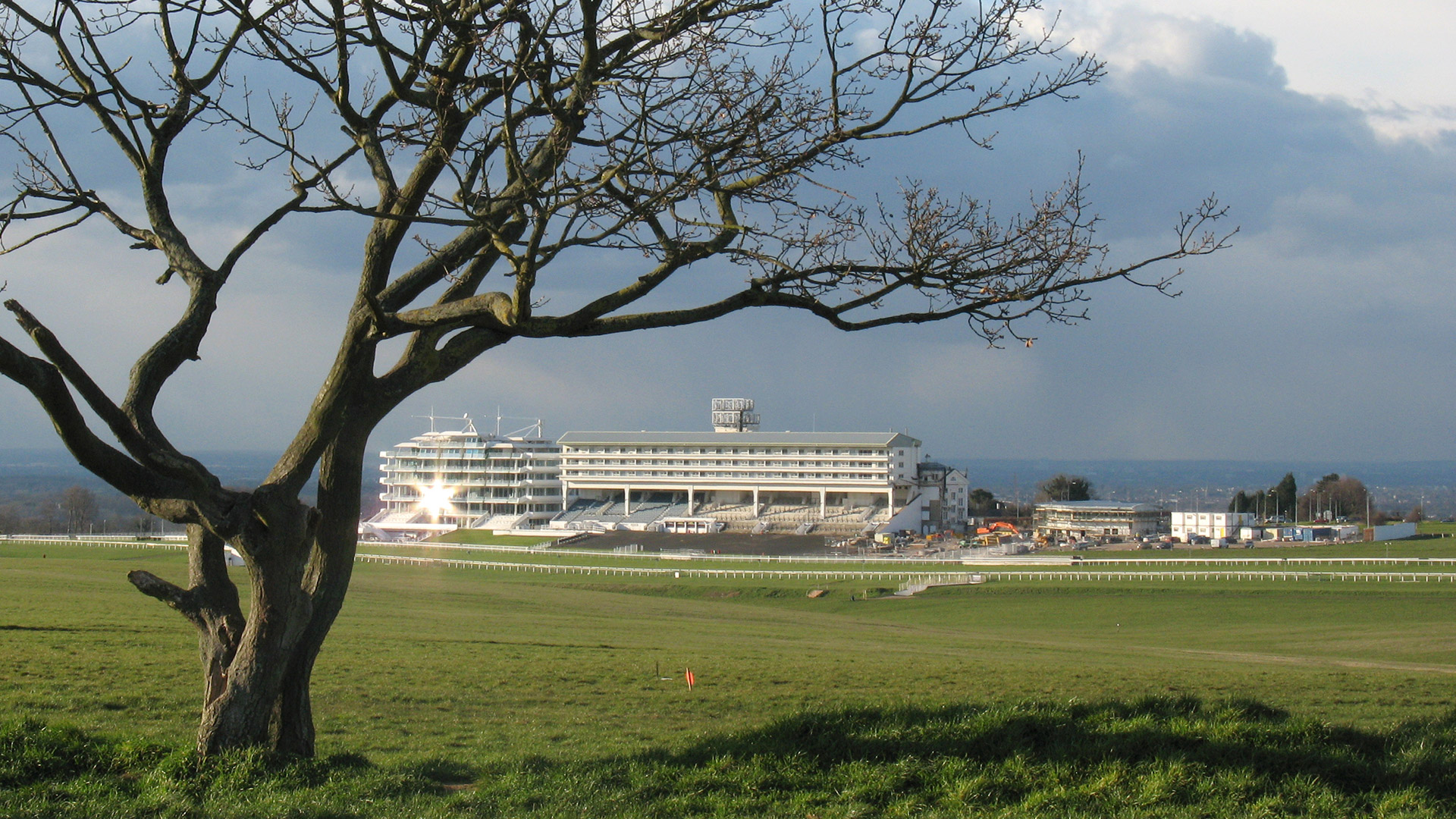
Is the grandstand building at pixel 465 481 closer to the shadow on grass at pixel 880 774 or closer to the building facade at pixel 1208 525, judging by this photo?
the building facade at pixel 1208 525

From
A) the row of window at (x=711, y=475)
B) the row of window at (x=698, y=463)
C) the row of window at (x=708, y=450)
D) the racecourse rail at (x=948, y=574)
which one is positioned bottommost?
the racecourse rail at (x=948, y=574)

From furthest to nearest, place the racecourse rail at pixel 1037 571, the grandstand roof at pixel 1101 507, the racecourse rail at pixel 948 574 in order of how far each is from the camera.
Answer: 1. the grandstand roof at pixel 1101 507
2. the racecourse rail at pixel 1037 571
3. the racecourse rail at pixel 948 574

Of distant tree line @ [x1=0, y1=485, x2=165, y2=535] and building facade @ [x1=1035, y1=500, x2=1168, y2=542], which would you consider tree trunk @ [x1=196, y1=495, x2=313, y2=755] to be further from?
distant tree line @ [x1=0, y1=485, x2=165, y2=535]

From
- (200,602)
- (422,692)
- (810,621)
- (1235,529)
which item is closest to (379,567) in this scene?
(810,621)

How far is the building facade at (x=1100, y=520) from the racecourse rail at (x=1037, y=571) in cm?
3174

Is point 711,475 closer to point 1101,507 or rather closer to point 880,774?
point 1101,507

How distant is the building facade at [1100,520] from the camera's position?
92812 millimetres

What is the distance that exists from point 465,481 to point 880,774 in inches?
4008

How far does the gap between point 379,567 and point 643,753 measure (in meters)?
52.6

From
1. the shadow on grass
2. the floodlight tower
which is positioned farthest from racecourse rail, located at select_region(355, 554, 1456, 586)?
the floodlight tower

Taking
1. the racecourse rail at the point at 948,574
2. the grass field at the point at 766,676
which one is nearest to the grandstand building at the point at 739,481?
the racecourse rail at the point at 948,574

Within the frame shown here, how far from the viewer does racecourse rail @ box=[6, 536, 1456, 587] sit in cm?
4644

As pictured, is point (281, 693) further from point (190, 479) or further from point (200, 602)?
point (190, 479)

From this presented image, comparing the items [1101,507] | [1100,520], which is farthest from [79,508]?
[1101,507]
